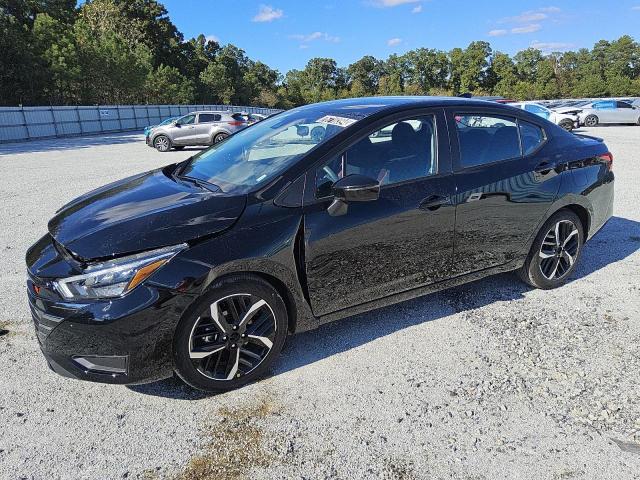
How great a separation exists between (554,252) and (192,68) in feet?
229

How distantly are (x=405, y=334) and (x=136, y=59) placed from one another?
158ft

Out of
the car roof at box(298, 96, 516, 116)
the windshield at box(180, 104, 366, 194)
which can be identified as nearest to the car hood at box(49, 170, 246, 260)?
the windshield at box(180, 104, 366, 194)

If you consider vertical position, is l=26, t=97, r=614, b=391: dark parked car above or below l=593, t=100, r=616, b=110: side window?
above

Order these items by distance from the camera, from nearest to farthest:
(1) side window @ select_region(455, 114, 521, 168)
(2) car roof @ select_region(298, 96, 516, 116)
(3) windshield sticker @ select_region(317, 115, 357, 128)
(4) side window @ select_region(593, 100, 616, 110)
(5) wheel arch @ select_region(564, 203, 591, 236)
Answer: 1. (3) windshield sticker @ select_region(317, 115, 357, 128)
2. (2) car roof @ select_region(298, 96, 516, 116)
3. (1) side window @ select_region(455, 114, 521, 168)
4. (5) wheel arch @ select_region(564, 203, 591, 236)
5. (4) side window @ select_region(593, 100, 616, 110)

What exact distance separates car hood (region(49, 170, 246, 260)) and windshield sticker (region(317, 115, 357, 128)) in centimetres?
91

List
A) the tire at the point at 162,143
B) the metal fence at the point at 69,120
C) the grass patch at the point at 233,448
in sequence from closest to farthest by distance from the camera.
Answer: the grass patch at the point at 233,448
the tire at the point at 162,143
the metal fence at the point at 69,120

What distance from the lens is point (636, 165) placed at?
11516 mm

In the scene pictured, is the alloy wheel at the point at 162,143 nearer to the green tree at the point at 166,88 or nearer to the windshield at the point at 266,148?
the windshield at the point at 266,148

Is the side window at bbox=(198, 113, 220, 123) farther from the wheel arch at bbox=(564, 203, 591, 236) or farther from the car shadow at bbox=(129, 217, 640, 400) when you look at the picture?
the wheel arch at bbox=(564, 203, 591, 236)

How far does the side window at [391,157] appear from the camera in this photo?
3141mm

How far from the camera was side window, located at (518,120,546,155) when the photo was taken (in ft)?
13.2

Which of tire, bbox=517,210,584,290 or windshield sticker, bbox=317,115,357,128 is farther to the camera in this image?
tire, bbox=517,210,584,290

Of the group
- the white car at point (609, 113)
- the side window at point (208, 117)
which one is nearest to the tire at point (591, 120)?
the white car at point (609, 113)

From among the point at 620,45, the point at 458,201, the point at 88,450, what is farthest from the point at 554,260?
the point at 620,45
